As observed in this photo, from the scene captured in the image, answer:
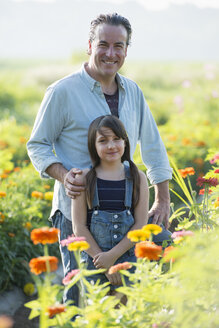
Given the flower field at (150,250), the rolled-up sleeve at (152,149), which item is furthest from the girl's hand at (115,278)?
the rolled-up sleeve at (152,149)

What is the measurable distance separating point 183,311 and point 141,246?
0.28m

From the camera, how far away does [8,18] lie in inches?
5285

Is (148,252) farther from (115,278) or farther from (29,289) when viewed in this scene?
(29,289)

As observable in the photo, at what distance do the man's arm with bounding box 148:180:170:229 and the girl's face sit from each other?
1.83 feet

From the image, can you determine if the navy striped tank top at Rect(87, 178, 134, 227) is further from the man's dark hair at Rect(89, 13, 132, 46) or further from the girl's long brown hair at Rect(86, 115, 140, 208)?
the man's dark hair at Rect(89, 13, 132, 46)

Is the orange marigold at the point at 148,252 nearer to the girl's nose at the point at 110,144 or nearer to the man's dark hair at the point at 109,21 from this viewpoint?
the girl's nose at the point at 110,144

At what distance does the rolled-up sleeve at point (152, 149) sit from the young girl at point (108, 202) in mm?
407

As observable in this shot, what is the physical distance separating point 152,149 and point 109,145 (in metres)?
0.61

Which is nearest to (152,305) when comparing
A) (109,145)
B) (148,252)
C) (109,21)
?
(148,252)

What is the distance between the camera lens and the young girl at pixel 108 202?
2.36m

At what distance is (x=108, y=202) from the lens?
7.96ft

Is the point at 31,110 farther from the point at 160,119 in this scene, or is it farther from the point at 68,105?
the point at 68,105

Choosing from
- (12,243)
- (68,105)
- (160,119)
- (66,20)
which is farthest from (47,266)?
(66,20)

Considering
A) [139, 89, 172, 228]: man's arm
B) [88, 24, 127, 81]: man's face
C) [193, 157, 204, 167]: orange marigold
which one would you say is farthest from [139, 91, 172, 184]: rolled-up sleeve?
[193, 157, 204, 167]: orange marigold
